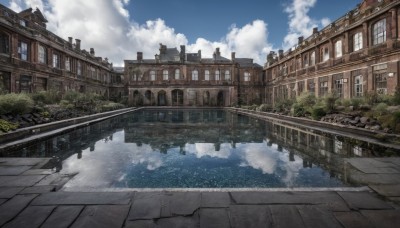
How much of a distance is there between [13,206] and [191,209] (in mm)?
2226

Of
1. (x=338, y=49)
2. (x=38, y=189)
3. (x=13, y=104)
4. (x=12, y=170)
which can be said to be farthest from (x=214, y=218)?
(x=338, y=49)

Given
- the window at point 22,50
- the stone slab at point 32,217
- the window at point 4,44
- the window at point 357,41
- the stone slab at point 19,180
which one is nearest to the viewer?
the stone slab at point 32,217

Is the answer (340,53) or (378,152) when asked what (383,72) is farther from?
(378,152)

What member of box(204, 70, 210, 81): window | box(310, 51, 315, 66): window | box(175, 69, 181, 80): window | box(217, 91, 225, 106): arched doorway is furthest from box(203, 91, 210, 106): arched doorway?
box(310, 51, 315, 66): window

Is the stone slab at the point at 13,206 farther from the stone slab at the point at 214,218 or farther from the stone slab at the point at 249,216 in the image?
the stone slab at the point at 249,216

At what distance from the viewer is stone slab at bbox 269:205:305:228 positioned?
7.80 feet

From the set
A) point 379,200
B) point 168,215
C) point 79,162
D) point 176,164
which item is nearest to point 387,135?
point 379,200

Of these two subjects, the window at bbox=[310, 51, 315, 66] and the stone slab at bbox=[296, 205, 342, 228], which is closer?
the stone slab at bbox=[296, 205, 342, 228]

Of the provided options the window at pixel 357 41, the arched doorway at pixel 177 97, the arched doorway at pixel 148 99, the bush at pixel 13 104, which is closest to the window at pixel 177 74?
the arched doorway at pixel 177 97

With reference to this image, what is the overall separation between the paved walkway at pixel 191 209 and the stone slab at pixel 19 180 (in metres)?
0.05

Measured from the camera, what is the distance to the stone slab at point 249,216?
2.38 metres

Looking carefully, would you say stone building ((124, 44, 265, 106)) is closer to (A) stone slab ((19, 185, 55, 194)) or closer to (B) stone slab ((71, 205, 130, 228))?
(A) stone slab ((19, 185, 55, 194))

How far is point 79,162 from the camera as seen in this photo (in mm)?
5035

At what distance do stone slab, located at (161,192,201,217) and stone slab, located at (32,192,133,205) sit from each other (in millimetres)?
526
